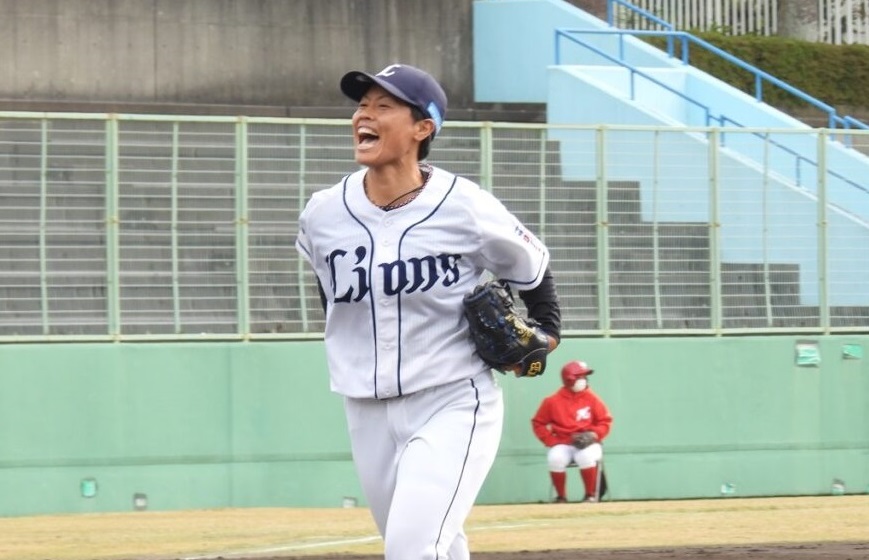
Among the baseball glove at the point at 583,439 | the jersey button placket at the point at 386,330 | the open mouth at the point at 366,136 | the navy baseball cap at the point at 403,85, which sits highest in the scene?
the navy baseball cap at the point at 403,85

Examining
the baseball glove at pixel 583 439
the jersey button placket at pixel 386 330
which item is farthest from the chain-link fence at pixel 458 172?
the jersey button placket at pixel 386 330

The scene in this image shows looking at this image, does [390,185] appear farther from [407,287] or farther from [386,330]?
[386,330]

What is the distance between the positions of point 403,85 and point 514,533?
618 cm

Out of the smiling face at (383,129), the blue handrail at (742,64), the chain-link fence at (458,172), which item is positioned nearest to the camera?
the smiling face at (383,129)

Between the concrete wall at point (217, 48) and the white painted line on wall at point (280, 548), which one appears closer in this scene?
the white painted line on wall at point (280, 548)

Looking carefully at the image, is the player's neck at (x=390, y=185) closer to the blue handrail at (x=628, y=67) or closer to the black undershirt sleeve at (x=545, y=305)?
the black undershirt sleeve at (x=545, y=305)

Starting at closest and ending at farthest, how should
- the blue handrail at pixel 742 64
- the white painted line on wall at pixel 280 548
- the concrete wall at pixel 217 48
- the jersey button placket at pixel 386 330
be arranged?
1. the jersey button placket at pixel 386 330
2. the white painted line on wall at pixel 280 548
3. the blue handrail at pixel 742 64
4. the concrete wall at pixel 217 48

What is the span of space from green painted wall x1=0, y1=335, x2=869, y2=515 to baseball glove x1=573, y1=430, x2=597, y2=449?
0.56 meters

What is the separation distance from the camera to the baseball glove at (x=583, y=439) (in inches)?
556

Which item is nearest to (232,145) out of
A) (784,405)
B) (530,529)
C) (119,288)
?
(119,288)

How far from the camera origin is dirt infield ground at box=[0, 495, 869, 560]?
9781mm

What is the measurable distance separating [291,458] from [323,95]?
6743 millimetres

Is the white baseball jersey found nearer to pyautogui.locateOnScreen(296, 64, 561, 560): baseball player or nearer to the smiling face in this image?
pyautogui.locateOnScreen(296, 64, 561, 560): baseball player

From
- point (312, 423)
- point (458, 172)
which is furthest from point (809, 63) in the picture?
point (312, 423)
